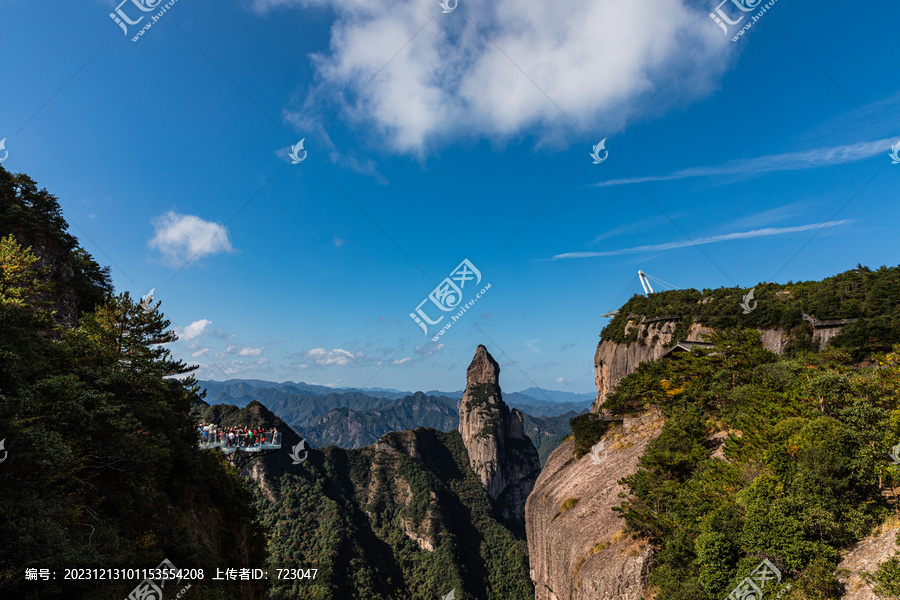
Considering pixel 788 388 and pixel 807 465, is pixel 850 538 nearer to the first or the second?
pixel 807 465

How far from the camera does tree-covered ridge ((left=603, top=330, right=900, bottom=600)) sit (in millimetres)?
10914

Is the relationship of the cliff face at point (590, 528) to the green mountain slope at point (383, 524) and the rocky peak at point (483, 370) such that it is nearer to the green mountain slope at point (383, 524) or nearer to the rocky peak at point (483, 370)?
the green mountain slope at point (383, 524)

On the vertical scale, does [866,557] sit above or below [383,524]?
above

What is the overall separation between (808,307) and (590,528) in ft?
134

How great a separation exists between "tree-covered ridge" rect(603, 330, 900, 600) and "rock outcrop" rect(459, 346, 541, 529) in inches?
5459

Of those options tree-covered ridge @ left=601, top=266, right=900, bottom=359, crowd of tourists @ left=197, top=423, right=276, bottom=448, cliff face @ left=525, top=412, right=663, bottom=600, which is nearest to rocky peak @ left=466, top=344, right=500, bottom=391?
tree-covered ridge @ left=601, top=266, right=900, bottom=359

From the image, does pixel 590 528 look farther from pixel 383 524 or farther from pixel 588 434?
pixel 383 524

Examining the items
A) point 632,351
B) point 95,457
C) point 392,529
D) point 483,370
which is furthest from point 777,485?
point 483,370

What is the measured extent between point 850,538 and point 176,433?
28.7 m

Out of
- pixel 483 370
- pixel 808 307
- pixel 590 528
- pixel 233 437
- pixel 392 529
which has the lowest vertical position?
pixel 392 529

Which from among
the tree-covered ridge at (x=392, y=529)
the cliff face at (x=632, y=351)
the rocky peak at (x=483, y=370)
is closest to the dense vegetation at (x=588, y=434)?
the cliff face at (x=632, y=351)

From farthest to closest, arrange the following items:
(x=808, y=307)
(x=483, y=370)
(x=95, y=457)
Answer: (x=483, y=370) < (x=808, y=307) < (x=95, y=457)

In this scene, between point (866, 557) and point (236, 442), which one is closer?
point (866, 557)

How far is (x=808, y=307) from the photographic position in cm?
4106
